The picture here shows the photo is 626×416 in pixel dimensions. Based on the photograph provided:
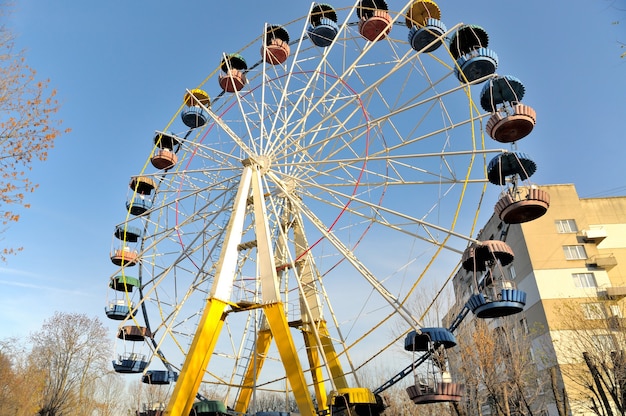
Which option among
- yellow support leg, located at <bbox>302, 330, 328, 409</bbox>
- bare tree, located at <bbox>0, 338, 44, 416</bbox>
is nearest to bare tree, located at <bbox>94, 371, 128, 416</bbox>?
bare tree, located at <bbox>0, 338, 44, 416</bbox>

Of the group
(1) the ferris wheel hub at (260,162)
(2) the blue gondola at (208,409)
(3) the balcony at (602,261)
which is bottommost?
(2) the blue gondola at (208,409)

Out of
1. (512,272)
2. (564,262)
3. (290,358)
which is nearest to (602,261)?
(564,262)

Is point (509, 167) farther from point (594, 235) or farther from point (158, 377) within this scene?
point (594, 235)

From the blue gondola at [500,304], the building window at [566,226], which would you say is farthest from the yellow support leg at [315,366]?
the building window at [566,226]

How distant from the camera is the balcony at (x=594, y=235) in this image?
3866 cm

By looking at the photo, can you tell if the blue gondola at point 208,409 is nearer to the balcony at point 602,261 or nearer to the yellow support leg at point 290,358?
the yellow support leg at point 290,358

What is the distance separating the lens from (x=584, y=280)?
38219 mm

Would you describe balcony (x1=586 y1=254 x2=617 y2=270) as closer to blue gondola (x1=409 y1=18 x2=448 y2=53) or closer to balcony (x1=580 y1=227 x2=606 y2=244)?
balcony (x1=580 y1=227 x2=606 y2=244)

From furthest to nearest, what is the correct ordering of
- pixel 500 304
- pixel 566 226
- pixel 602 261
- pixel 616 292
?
pixel 566 226 < pixel 602 261 < pixel 616 292 < pixel 500 304

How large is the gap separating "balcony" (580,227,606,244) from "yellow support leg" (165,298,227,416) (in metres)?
35.4


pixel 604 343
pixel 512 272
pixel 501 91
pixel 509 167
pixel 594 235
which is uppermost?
pixel 594 235

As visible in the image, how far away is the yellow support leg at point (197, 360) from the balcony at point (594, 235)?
35425 mm

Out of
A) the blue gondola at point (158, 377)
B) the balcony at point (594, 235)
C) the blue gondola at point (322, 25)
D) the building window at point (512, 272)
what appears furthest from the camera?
the building window at point (512, 272)

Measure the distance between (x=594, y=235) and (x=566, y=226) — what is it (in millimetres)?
2175
